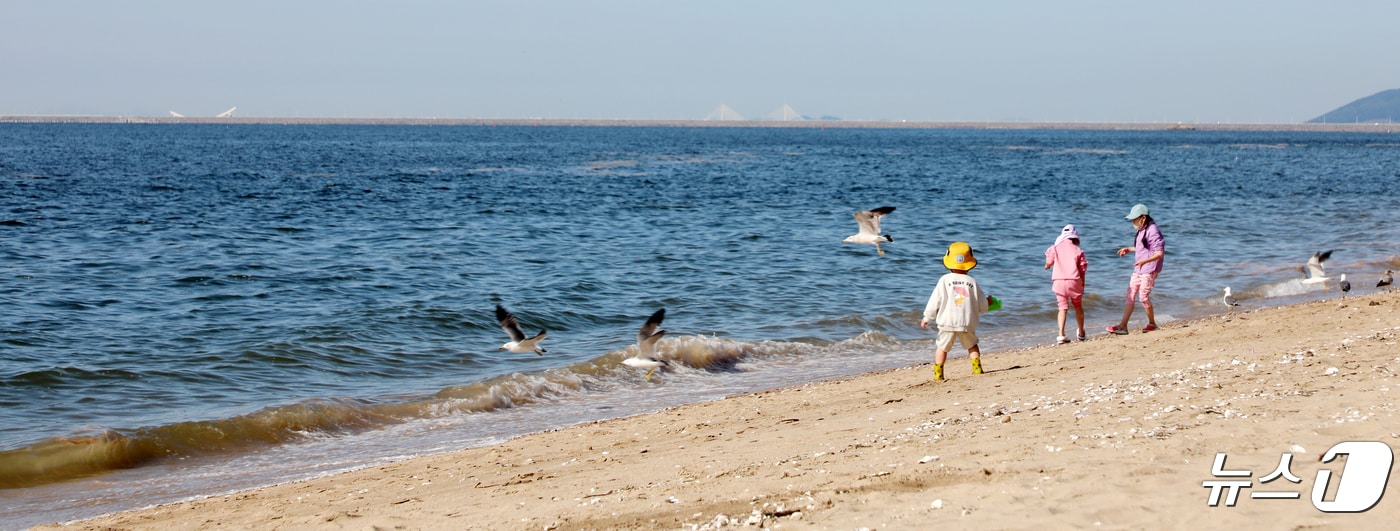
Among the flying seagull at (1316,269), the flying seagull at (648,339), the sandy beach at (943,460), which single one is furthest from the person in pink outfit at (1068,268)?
the flying seagull at (1316,269)

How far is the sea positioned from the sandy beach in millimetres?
1430

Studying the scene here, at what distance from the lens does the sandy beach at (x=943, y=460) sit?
525 cm

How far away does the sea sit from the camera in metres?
9.92

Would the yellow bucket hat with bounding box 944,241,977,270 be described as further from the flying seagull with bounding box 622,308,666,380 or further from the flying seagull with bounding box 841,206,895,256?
the flying seagull with bounding box 841,206,895,256

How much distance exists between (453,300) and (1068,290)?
29.3 feet

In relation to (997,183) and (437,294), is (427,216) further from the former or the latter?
(997,183)

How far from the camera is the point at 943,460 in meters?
6.09

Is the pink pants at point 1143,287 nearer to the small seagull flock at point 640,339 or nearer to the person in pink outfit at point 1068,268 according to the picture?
the person in pink outfit at point 1068,268

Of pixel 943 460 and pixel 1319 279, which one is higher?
pixel 943 460

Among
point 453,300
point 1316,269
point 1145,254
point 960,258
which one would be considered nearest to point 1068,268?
point 1145,254

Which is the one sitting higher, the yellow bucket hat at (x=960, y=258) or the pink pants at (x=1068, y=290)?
the yellow bucket hat at (x=960, y=258)

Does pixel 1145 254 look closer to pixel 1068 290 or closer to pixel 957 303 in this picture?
pixel 1068 290
